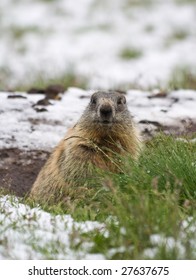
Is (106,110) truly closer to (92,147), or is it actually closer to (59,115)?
(92,147)

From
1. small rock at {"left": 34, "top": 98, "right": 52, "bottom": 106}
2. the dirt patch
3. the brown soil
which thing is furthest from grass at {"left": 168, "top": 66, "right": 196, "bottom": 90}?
the dirt patch

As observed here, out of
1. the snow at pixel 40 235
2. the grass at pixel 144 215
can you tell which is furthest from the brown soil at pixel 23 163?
the snow at pixel 40 235

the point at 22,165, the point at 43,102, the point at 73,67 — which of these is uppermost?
the point at 43,102

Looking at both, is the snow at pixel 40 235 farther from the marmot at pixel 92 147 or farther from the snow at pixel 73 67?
the marmot at pixel 92 147

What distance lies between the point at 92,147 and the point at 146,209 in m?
1.97

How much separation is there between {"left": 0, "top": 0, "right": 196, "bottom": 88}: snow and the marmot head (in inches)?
220

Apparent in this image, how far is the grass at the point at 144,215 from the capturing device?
12.7ft

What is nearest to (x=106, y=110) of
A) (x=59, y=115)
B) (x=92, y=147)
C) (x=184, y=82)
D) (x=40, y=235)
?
(x=92, y=147)

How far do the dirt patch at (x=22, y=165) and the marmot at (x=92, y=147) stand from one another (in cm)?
69

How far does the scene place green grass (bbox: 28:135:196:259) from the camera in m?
3.91

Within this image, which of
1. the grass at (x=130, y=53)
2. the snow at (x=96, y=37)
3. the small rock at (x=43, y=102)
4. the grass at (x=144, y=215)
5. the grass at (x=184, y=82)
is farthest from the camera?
the grass at (x=130, y=53)

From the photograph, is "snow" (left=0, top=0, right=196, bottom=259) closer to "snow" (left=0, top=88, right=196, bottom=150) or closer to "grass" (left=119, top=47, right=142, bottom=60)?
"snow" (left=0, top=88, right=196, bottom=150)

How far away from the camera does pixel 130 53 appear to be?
14344 mm
